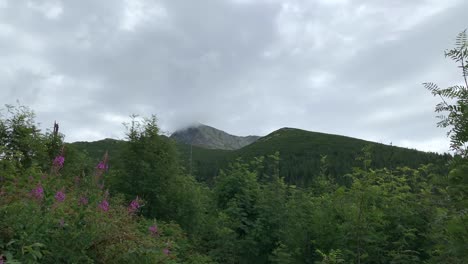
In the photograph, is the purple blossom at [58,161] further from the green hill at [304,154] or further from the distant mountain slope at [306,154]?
the distant mountain slope at [306,154]

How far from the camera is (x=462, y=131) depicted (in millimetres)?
2824

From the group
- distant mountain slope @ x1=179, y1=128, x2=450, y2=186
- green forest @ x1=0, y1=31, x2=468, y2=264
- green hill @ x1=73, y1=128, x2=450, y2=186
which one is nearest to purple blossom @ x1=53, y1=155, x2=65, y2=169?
green forest @ x1=0, y1=31, x2=468, y2=264

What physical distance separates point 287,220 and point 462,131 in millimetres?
6555

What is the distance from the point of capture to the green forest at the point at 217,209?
380cm

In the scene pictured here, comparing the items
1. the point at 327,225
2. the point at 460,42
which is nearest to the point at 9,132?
the point at 327,225

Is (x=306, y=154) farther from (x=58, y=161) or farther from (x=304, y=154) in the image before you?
(x=58, y=161)

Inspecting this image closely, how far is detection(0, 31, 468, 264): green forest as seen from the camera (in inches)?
150

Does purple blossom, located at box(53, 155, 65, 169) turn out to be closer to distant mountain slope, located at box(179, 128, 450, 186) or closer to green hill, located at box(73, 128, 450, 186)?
green hill, located at box(73, 128, 450, 186)

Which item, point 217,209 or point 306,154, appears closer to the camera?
point 217,209

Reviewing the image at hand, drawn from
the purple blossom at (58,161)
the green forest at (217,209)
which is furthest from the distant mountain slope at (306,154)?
the purple blossom at (58,161)

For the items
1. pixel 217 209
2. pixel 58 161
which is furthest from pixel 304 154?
pixel 58 161

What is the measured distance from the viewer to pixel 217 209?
10797 mm

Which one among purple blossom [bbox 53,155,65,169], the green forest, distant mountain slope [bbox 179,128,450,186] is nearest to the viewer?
the green forest

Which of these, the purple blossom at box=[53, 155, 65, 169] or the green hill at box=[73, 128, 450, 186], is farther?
the green hill at box=[73, 128, 450, 186]
